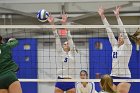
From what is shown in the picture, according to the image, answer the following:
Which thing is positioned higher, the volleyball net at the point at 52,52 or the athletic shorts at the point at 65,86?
the volleyball net at the point at 52,52

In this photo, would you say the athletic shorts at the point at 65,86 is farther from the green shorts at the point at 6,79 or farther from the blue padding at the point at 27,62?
the blue padding at the point at 27,62

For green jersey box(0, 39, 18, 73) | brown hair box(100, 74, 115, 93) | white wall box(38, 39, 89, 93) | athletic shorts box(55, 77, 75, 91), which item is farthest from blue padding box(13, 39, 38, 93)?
brown hair box(100, 74, 115, 93)

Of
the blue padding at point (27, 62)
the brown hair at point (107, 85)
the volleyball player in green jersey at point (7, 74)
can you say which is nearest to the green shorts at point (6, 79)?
the volleyball player in green jersey at point (7, 74)

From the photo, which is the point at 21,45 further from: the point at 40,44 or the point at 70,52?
the point at 70,52

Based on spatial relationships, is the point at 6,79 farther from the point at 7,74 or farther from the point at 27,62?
the point at 27,62

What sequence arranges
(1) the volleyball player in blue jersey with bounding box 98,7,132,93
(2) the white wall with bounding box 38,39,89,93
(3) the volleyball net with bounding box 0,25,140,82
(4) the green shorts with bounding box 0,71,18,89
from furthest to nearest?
(2) the white wall with bounding box 38,39,89,93, (3) the volleyball net with bounding box 0,25,140,82, (1) the volleyball player in blue jersey with bounding box 98,7,132,93, (4) the green shorts with bounding box 0,71,18,89

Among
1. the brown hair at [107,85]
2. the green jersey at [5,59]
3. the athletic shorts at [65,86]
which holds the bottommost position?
the athletic shorts at [65,86]

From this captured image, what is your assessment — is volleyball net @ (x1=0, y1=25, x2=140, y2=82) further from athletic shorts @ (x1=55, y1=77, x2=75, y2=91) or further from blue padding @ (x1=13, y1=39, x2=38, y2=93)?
athletic shorts @ (x1=55, y1=77, x2=75, y2=91)

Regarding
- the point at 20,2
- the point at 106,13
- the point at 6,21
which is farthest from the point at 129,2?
the point at 6,21

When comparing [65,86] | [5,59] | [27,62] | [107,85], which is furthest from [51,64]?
[107,85]

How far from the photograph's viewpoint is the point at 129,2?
30.2 ft

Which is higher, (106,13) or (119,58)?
(106,13)

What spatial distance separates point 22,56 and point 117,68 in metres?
4.23

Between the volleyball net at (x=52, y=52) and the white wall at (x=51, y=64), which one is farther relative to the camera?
the white wall at (x=51, y=64)
